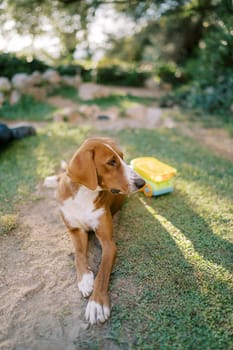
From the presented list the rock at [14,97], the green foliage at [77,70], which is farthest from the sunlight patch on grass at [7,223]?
the green foliage at [77,70]

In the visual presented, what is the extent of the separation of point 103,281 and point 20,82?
30.0 feet

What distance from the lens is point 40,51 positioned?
44.4ft

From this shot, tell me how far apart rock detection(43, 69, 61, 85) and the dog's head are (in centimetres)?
969

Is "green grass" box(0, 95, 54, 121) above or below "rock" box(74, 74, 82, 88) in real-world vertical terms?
below

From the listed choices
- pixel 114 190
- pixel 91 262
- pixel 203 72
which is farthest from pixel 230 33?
pixel 91 262

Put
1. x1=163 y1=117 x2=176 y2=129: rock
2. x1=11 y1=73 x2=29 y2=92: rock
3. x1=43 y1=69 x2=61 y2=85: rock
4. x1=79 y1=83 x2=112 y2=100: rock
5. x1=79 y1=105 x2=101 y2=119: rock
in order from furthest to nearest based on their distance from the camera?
x1=43 y1=69 x2=61 y2=85: rock, x1=79 y1=83 x2=112 y2=100: rock, x1=11 y1=73 x2=29 y2=92: rock, x1=79 y1=105 x2=101 y2=119: rock, x1=163 y1=117 x2=176 y2=129: rock

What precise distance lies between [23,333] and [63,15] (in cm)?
1024

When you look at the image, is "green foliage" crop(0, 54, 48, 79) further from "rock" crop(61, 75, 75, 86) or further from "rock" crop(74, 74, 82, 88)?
"rock" crop(74, 74, 82, 88)

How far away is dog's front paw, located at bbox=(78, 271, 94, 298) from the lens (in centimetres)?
273

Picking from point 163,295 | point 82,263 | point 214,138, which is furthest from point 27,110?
point 163,295

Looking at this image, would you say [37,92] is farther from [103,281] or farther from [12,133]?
[103,281]

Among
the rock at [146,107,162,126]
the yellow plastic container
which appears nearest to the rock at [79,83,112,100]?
the rock at [146,107,162,126]

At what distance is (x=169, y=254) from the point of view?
325 cm

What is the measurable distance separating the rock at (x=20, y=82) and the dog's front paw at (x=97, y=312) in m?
9.08
